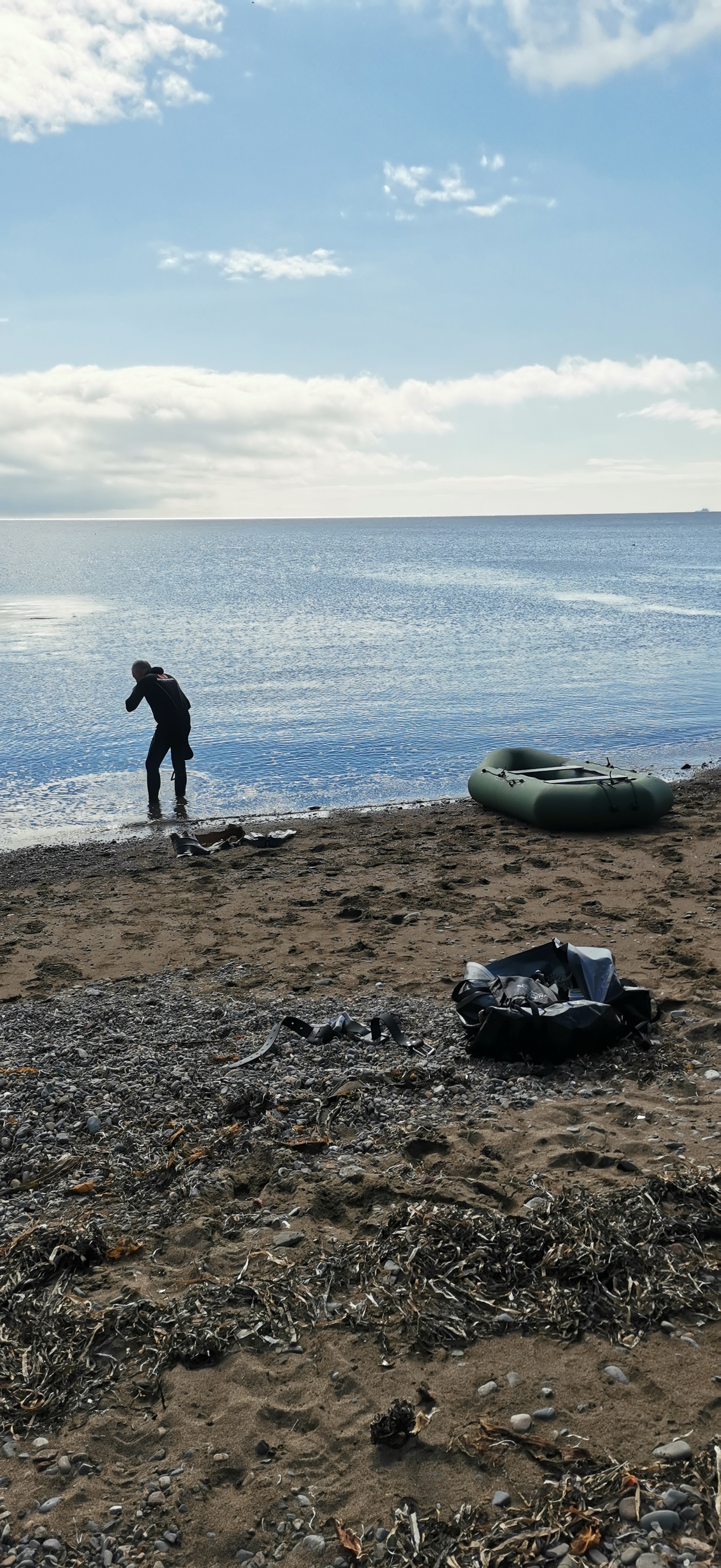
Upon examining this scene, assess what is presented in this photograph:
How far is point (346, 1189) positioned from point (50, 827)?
38.4ft

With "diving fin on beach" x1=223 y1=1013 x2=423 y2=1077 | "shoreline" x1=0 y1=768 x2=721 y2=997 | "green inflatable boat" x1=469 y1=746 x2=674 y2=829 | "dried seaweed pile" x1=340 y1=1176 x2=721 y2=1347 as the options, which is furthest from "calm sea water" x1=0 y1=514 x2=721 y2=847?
"dried seaweed pile" x1=340 y1=1176 x2=721 y2=1347

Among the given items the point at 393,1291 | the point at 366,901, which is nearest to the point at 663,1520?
the point at 393,1291

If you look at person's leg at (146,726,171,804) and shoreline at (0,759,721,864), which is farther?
person's leg at (146,726,171,804)

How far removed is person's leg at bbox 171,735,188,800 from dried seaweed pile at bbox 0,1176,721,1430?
11.1m

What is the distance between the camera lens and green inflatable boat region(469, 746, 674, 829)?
12438 mm

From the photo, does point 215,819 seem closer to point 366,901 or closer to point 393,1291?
point 366,901

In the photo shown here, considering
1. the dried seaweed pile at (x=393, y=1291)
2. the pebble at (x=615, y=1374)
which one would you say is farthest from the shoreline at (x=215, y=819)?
the pebble at (x=615, y=1374)

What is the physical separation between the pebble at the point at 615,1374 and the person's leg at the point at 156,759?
40.2 feet

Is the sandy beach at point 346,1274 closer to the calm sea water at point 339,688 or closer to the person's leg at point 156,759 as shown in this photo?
the person's leg at point 156,759

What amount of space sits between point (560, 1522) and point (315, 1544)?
0.70m

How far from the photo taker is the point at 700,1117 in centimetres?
517

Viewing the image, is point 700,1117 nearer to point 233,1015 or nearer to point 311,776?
point 233,1015

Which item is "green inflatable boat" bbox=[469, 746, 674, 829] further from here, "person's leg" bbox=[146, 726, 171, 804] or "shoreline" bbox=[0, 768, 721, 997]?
"person's leg" bbox=[146, 726, 171, 804]

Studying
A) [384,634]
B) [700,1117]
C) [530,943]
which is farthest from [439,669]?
[700,1117]
